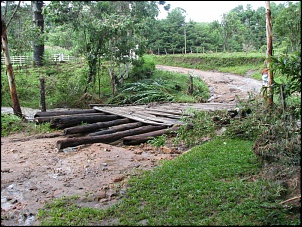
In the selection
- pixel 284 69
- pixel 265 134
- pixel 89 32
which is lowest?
pixel 265 134

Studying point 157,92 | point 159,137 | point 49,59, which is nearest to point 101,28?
point 157,92

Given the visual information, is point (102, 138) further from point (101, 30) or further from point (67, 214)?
point (101, 30)

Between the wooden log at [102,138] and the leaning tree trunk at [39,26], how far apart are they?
7.01 meters

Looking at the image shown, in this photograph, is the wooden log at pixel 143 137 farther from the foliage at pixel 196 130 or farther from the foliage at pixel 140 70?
the foliage at pixel 140 70

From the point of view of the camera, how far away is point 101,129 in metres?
8.79

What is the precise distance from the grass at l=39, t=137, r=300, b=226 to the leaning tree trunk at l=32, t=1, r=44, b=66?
32.2ft

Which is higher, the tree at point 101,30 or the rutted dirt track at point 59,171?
the tree at point 101,30

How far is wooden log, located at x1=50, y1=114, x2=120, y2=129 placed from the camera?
8.75 meters

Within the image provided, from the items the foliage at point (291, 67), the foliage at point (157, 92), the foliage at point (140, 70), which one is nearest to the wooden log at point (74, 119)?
the foliage at point (157, 92)

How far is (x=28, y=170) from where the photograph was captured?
18.6 feet

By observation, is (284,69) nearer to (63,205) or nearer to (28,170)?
(63,205)

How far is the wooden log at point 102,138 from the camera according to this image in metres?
6.93

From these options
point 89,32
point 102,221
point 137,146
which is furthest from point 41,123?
point 102,221

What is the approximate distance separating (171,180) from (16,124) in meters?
6.08
